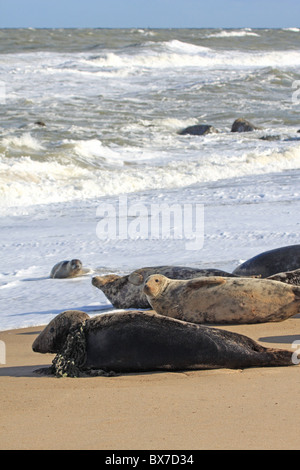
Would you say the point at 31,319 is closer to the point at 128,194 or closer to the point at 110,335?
the point at 110,335

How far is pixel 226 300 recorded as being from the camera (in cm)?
491

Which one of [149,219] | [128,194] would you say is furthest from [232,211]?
[128,194]

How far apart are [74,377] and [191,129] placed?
16.9 metres

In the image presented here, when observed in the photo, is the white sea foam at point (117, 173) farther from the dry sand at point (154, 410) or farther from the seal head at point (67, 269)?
the dry sand at point (154, 410)

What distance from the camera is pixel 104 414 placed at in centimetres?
295

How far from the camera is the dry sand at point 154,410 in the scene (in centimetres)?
254

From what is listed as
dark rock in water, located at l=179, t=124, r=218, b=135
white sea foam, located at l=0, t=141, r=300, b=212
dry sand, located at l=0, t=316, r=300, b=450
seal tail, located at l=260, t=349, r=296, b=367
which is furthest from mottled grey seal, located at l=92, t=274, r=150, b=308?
dark rock in water, located at l=179, t=124, r=218, b=135

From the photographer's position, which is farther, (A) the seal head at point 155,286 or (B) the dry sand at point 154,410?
(A) the seal head at point 155,286

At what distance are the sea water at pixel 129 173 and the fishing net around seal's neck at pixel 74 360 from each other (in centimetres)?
165

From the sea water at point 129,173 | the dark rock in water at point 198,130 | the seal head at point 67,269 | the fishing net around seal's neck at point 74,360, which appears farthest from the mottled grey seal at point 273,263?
the dark rock in water at point 198,130

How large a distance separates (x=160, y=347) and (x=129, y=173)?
9.89m

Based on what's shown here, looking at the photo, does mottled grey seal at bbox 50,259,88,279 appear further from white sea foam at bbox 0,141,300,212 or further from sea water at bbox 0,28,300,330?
white sea foam at bbox 0,141,300,212

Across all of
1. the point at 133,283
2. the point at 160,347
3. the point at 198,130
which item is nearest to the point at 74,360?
the point at 160,347

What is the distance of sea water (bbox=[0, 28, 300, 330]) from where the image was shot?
Answer: 724cm
